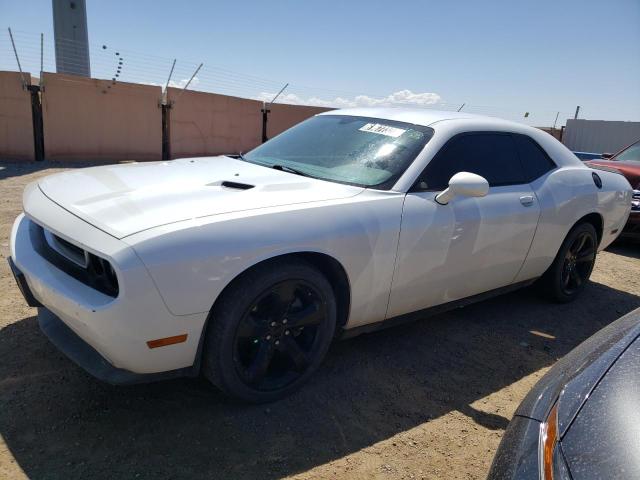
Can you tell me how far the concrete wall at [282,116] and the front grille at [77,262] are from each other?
1238cm

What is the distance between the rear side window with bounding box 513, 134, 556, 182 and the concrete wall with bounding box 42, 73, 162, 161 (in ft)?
32.7

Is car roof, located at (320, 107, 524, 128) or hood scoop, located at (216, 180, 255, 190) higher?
car roof, located at (320, 107, 524, 128)

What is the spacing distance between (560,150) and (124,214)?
3.51 meters

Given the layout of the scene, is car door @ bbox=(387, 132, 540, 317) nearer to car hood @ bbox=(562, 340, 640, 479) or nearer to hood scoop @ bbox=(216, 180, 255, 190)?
hood scoop @ bbox=(216, 180, 255, 190)

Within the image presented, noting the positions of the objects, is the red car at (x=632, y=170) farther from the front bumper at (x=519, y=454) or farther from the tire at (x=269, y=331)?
the front bumper at (x=519, y=454)

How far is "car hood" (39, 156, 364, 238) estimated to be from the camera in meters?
2.30

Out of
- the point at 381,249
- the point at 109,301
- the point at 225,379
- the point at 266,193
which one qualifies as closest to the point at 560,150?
the point at 381,249

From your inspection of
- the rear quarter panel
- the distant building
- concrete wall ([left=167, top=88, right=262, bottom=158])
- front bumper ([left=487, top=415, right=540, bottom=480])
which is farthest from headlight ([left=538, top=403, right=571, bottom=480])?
the distant building

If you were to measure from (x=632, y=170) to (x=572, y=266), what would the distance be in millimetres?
3293

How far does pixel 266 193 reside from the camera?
8.80 ft

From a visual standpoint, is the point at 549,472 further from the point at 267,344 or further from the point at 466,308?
the point at 466,308

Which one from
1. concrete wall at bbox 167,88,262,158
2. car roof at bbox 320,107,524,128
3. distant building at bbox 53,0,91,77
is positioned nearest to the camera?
car roof at bbox 320,107,524,128

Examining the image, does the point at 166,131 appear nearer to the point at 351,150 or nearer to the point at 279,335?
the point at 351,150

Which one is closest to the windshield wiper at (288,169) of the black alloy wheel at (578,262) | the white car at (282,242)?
the white car at (282,242)
